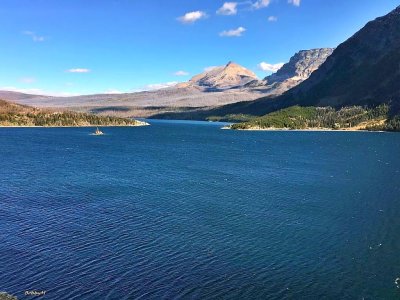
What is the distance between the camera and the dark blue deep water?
144ft

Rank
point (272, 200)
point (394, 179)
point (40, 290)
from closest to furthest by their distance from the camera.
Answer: point (40, 290), point (272, 200), point (394, 179)

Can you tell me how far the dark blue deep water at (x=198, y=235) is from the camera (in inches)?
1723

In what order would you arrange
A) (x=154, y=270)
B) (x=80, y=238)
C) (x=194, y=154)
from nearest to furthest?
(x=154, y=270)
(x=80, y=238)
(x=194, y=154)

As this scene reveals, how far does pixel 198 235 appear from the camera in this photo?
6103cm

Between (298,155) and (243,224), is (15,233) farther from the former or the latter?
(298,155)

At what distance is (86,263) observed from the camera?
4841 centimetres

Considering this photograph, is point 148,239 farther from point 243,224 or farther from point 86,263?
point 243,224

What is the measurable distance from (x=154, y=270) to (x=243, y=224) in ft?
78.2

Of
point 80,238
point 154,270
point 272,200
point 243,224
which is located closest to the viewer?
point 154,270

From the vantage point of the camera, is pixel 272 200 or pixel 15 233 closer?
pixel 15 233

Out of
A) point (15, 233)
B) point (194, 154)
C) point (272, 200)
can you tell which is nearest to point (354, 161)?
point (194, 154)

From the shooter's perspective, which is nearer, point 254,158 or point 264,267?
point 264,267

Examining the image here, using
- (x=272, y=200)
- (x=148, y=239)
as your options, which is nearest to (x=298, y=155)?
(x=272, y=200)

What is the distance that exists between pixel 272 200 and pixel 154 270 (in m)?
44.3
